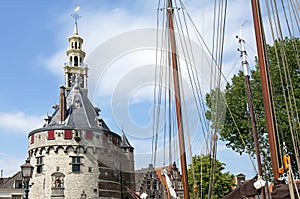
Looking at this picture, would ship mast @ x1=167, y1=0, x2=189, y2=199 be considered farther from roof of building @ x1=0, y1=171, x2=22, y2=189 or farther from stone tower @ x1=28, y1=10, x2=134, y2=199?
roof of building @ x1=0, y1=171, x2=22, y2=189

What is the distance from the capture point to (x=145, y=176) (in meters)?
43.1

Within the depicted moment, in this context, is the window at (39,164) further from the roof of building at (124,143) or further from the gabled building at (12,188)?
the roof of building at (124,143)

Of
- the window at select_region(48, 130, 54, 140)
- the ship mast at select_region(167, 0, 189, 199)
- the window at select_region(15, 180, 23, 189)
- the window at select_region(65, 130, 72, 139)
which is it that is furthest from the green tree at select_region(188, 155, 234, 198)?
the window at select_region(15, 180, 23, 189)

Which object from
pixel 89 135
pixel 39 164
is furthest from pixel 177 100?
pixel 39 164

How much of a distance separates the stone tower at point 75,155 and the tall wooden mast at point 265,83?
31.3 metres

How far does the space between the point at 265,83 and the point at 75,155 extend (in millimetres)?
31890

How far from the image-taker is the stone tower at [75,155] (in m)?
36.5

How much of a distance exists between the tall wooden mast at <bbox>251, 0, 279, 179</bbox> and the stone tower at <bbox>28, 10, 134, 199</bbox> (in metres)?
31.3

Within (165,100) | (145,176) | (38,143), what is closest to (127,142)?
(145,176)

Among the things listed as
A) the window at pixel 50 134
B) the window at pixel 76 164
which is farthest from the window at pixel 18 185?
the window at pixel 76 164

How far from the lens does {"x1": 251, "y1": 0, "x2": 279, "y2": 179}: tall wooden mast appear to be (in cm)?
688

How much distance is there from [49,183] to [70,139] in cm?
448

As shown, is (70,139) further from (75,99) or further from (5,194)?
(5,194)

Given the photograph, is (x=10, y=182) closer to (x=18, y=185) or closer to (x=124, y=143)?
(x=18, y=185)
